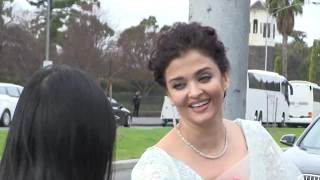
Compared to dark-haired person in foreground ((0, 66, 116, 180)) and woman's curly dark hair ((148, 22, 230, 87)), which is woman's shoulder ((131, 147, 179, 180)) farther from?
dark-haired person in foreground ((0, 66, 116, 180))

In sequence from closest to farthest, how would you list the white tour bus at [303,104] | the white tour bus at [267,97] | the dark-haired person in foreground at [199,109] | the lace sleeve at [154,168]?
1. the lace sleeve at [154,168]
2. the dark-haired person in foreground at [199,109]
3. the white tour bus at [267,97]
4. the white tour bus at [303,104]

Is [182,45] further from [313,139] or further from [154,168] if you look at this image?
[313,139]

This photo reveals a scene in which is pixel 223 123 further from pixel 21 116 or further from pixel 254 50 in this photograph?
pixel 254 50

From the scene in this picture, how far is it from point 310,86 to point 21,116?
162 ft

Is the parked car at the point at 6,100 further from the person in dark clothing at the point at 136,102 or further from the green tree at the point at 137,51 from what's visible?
the green tree at the point at 137,51

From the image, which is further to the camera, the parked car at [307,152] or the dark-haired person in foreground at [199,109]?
the parked car at [307,152]

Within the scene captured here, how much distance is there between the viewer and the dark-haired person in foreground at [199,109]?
2.95m

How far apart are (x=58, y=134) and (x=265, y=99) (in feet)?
133

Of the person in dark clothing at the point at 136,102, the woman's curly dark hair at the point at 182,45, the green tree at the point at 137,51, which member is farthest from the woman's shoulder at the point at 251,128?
the green tree at the point at 137,51

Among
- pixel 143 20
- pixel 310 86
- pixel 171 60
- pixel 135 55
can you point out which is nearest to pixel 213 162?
pixel 171 60

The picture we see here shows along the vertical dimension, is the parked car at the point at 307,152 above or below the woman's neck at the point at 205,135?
below

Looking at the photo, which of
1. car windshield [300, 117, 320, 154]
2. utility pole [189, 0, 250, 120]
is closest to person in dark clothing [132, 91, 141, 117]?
car windshield [300, 117, 320, 154]

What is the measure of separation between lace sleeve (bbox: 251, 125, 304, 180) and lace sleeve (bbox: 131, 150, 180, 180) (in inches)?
18.5

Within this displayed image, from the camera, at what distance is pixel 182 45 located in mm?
2973
